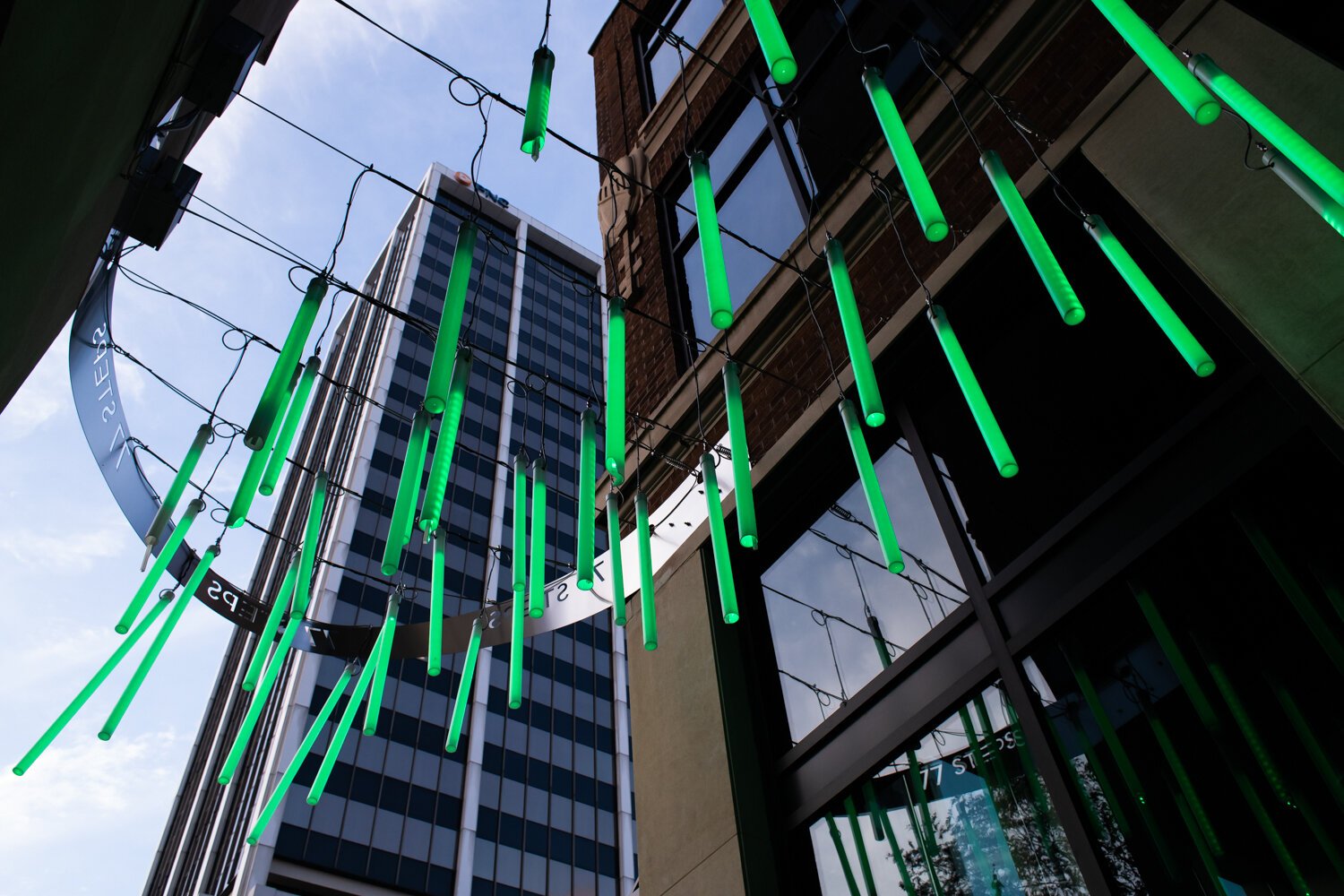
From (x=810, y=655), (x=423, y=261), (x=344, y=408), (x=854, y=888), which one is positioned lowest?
(x=854, y=888)

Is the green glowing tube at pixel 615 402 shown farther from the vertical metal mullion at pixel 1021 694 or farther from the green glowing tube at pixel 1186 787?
the green glowing tube at pixel 1186 787

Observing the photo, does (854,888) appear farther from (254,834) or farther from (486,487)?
(486,487)

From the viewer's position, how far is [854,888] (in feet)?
→ 20.1

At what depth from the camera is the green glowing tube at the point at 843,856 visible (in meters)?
6.14

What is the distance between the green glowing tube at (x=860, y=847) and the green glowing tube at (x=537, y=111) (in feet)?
15.6

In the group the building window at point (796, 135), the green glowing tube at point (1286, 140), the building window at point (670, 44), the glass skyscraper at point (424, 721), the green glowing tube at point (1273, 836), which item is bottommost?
the green glowing tube at point (1273, 836)

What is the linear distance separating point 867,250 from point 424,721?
51.6 metres

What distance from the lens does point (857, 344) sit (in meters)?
4.83

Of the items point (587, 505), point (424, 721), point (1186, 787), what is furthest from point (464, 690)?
point (424, 721)

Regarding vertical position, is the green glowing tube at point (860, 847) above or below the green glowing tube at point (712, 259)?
below

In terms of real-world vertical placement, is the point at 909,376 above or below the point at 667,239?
below

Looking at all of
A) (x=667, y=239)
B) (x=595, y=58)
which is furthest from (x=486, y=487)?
(x=667, y=239)

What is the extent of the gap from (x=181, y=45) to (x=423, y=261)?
77975mm

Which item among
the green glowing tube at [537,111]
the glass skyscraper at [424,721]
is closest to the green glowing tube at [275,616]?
the green glowing tube at [537,111]
